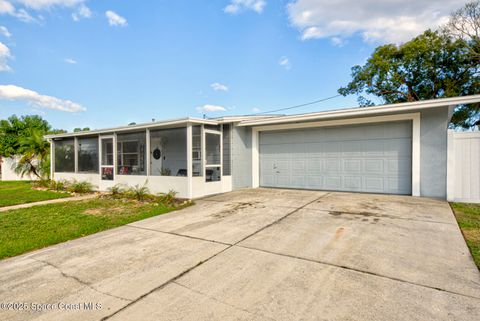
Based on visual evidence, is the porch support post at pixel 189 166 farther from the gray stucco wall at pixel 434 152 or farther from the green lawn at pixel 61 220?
the gray stucco wall at pixel 434 152

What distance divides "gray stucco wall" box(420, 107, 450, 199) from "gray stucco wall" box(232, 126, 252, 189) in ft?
19.7

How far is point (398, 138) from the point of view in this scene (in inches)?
316

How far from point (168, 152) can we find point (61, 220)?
4755mm

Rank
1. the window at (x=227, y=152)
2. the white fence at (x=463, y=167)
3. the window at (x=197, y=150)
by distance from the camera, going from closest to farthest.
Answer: the white fence at (x=463, y=167), the window at (x=197, y=150), the window at (x=227, y=152)

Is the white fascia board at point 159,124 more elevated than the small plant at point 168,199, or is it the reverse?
the white fascia board at point 159,124

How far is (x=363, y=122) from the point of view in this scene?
8500mm

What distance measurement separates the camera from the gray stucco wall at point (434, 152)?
727 cm

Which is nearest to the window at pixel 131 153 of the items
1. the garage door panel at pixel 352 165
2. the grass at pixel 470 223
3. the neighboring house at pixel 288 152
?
the neighboring house at pixel 288 152

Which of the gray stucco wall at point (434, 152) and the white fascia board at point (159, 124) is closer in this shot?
the gray stucco wall at point (434, 152)

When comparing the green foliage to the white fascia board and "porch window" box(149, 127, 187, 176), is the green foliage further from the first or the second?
"porch window" box(149, 127, 187, 176)

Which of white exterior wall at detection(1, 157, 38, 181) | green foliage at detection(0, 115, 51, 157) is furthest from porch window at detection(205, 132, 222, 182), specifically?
white exterior wall at detection(1, 157, 38, 181)

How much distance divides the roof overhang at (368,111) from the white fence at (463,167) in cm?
99

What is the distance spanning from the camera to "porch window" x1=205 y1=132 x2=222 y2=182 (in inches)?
360

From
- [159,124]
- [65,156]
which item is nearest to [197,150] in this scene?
[159,124]
